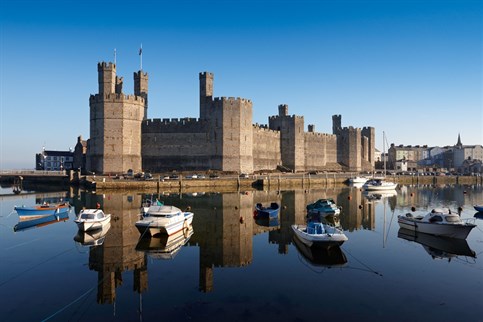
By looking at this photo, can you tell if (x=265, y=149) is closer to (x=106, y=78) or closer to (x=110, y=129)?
(x=110, y=129)

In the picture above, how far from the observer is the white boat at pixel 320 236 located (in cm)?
1495

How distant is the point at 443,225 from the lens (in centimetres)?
1786

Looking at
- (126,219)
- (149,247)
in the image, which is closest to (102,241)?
(149,247)

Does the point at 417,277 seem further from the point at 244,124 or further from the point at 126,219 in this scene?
the point at 244,124

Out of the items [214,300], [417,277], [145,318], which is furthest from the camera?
[417,277]

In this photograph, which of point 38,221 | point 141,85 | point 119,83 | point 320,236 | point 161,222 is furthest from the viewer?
point 141,85

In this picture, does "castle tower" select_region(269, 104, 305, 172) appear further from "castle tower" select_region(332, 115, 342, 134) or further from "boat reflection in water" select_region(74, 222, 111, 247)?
"boat reflection in water" select_region(74, 222, 111, 247)

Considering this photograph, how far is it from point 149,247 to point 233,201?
16.6 m

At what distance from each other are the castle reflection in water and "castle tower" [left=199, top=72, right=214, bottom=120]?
776 inches

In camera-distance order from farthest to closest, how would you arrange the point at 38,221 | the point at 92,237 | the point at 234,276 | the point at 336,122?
the point at 336,122, the point at 38,221, the point at 92,237, the point at 234,276

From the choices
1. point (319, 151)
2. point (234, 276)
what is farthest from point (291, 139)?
point (234, 276)

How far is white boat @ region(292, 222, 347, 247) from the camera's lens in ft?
49.0

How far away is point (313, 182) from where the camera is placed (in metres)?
52.4

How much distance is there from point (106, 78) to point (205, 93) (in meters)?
12.2
